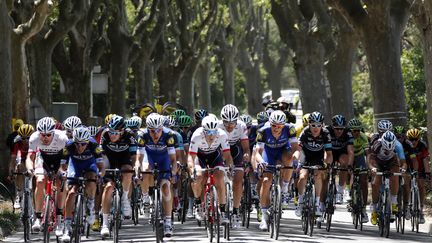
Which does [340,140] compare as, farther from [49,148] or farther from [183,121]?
[49,148]

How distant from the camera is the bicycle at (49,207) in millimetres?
14883

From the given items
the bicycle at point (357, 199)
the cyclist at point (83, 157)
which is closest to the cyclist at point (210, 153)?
the cyclist at point (83, 157)

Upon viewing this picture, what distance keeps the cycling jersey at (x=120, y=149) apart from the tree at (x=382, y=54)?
29.3ft

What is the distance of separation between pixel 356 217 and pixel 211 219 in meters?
4.12

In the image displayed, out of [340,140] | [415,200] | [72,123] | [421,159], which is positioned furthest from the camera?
[421,159]

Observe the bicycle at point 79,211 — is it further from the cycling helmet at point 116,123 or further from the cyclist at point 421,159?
the cyclist at point 421,159

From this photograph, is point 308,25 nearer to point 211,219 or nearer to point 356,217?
point 356,217

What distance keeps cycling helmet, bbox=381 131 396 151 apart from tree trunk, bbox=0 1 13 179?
9.43m

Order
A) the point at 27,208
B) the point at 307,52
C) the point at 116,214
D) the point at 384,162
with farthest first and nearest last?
1. the point at 307,52
2. the point at 384,162
3. the point at 27,208
4. the point at 116,214

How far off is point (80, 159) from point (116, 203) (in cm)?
87

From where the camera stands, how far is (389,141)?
57.4 feet

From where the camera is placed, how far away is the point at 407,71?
3444 centimetres

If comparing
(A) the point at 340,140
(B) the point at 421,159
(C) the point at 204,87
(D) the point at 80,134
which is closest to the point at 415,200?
(B) the point at 421,159

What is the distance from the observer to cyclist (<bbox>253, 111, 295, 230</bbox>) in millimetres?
16516
